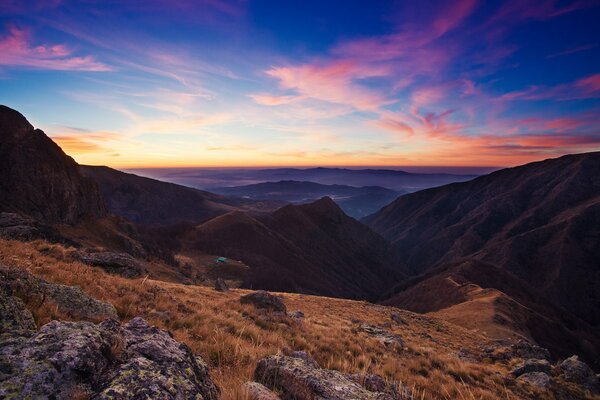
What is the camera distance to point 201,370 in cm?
393

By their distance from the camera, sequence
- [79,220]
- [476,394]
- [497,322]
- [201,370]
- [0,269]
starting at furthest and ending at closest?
1. [79,220]
2. [497,322]
3. [476,394]
4. [0,269]
5. [201,370]

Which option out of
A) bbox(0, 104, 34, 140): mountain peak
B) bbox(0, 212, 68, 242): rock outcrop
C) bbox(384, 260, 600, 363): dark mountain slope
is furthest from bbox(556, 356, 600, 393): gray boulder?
bbox(0, 104, 34, 140): mountain peak

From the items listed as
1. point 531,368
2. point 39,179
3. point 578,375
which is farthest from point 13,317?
point 39,179

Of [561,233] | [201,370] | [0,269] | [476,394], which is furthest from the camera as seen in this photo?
[561,233]

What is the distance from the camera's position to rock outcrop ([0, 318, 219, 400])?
263 centimetres

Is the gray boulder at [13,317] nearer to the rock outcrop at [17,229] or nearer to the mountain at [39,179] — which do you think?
the rock outcrop at [17,229]

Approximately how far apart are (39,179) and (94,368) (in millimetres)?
67538

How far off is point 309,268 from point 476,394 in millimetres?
132846

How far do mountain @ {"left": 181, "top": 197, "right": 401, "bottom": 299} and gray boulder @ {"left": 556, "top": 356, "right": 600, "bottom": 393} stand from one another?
66.5 m

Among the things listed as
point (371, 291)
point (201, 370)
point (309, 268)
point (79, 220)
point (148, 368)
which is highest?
point (148, 368)

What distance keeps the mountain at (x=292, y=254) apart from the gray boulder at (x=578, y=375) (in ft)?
218

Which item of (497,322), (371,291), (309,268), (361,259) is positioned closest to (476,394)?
(497,322)

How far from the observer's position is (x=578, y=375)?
595 inches

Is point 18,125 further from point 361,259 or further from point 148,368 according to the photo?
point 361,259
